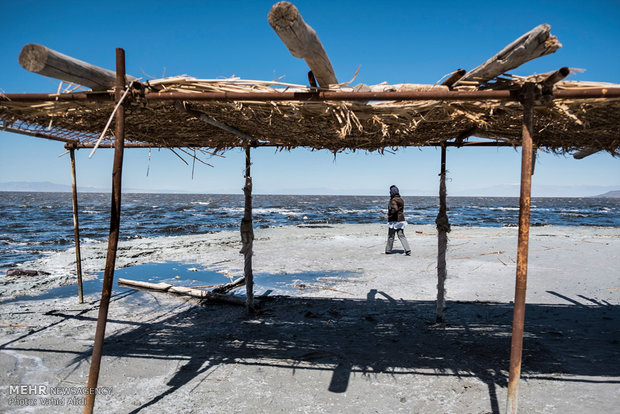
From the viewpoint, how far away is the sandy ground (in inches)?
143

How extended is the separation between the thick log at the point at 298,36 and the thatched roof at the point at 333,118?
39cm

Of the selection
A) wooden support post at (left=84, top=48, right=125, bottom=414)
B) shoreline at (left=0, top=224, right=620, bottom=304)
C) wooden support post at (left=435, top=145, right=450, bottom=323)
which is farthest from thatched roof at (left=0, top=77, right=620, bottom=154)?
shoreline at (left=0, top=224, right=620, bottom=304)

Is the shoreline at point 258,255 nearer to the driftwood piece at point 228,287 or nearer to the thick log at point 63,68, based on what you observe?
the driftwood piece at point 228,287

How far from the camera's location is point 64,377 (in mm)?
4016

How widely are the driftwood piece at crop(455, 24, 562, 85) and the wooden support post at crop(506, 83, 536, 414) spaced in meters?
0.32

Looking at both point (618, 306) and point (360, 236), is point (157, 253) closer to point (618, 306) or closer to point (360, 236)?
point (360, 236)

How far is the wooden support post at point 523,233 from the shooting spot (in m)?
2.86

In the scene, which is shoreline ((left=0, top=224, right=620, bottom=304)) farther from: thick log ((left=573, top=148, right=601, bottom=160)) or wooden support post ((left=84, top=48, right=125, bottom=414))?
wooden support post ((left=84, top=48, right=125, bottom=414))

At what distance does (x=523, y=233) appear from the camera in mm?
2904

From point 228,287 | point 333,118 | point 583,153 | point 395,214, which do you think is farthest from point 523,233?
point 395,214

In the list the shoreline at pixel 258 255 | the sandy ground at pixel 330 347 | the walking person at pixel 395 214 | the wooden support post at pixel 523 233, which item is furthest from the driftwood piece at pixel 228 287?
the wooden support post at pixel 523 233

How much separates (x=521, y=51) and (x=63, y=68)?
3118 millimetres

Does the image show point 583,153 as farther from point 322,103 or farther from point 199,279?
point 199,279

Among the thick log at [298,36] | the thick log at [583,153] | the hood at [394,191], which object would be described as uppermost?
the thick log at [298,36]
